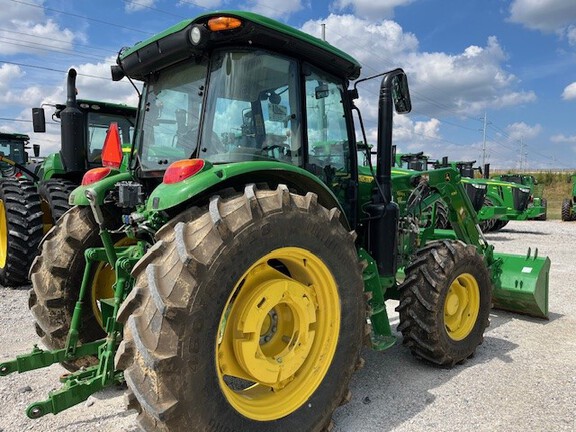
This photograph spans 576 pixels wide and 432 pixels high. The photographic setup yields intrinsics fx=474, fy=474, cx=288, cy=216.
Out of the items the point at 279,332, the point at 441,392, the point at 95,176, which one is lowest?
the point at 441,392

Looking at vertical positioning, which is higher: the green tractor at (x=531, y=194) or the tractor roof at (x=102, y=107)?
the tractor roof at (x=102, y=107)

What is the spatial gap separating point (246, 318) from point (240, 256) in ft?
1.40

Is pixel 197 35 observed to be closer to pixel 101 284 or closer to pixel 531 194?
pixel 101 284

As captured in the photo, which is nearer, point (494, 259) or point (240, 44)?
point (240, 44)

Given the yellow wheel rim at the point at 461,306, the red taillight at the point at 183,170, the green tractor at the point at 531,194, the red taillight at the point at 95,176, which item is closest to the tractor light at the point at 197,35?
the red taillight at the point at 183,170

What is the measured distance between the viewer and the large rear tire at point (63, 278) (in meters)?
3.46

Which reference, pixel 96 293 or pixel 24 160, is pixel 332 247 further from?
pixel 24 160

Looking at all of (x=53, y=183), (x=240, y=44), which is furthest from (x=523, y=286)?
(x=53, y=183)

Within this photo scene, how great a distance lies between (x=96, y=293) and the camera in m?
3.65

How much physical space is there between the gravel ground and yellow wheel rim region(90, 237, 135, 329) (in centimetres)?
64

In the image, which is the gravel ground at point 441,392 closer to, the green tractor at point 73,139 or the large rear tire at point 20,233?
the large rear tire at point 20,233

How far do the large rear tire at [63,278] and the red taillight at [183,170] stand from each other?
1.28 meters

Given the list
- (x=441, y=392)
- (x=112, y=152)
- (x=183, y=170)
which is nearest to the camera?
(x=183, y=170)

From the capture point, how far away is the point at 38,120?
8.22 metres
